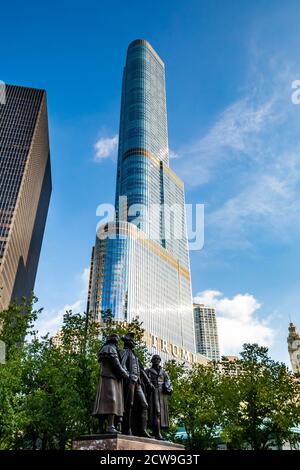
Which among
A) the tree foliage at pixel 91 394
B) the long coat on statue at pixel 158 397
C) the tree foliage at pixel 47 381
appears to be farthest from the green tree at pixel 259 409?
the long coat on statue at pixel 158 397

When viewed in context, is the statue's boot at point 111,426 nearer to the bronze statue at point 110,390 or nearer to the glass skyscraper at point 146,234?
the bronze statue at point 110,390

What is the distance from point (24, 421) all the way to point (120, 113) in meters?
176

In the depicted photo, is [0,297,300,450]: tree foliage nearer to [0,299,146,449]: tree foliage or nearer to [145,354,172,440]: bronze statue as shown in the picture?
[0,299,146,449]: tree foliage

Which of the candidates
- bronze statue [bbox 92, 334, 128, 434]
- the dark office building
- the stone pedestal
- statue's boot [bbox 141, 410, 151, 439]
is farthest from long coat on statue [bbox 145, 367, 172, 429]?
the dark office building

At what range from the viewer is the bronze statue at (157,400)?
1276cm

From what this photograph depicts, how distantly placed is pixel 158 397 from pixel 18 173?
103516mm

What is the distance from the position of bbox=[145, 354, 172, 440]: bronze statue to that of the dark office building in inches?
3296

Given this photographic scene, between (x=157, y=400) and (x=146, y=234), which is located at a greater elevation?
(x=146, y=234)

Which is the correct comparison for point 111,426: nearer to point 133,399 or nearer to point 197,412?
point 133,399

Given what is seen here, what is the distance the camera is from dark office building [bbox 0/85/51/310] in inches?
3917

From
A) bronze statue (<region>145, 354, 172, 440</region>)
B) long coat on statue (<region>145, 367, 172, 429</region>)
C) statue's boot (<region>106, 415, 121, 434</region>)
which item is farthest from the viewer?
long coat on statue (<region>145, 367, 172, 429</region>)

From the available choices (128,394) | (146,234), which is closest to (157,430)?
(128,394)

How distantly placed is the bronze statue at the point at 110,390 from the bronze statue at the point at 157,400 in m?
2.31

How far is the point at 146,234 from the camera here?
14000cm
